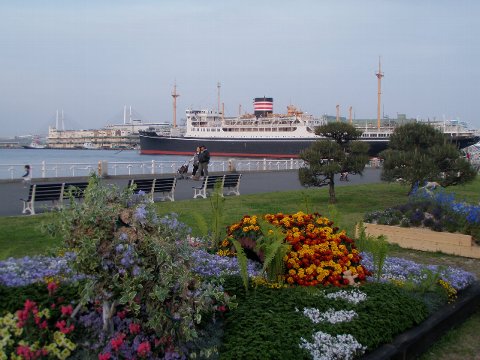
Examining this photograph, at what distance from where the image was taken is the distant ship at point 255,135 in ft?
213

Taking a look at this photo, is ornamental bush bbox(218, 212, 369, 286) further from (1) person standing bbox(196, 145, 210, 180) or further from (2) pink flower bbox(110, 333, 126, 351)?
(1) person standing bbox(196, 145, 210, 180)

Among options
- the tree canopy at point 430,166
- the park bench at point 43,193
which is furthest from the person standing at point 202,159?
the park bench at point 43,193

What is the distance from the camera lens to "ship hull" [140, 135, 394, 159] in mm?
65000

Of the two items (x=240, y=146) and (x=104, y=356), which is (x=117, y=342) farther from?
(x=240, y=146)

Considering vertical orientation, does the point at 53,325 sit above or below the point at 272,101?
below

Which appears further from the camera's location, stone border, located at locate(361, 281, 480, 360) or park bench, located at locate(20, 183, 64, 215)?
park bench, located at locate(20, 183, 64, 215)

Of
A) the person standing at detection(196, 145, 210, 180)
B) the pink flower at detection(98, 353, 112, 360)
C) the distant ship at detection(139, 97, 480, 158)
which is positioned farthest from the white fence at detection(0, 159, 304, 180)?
the distant ship at detection(139, 97, 480, 158)

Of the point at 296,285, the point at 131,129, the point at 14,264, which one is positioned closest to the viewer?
the point at 14,264

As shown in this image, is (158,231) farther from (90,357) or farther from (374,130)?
(374,130)

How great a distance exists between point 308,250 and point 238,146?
205 ft

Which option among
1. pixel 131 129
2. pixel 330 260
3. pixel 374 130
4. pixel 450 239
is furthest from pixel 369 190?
pixel 131 129

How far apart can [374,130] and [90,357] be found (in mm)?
66577

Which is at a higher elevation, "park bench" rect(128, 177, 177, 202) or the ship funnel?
the ship funnel

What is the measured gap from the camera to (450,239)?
29.4ft
